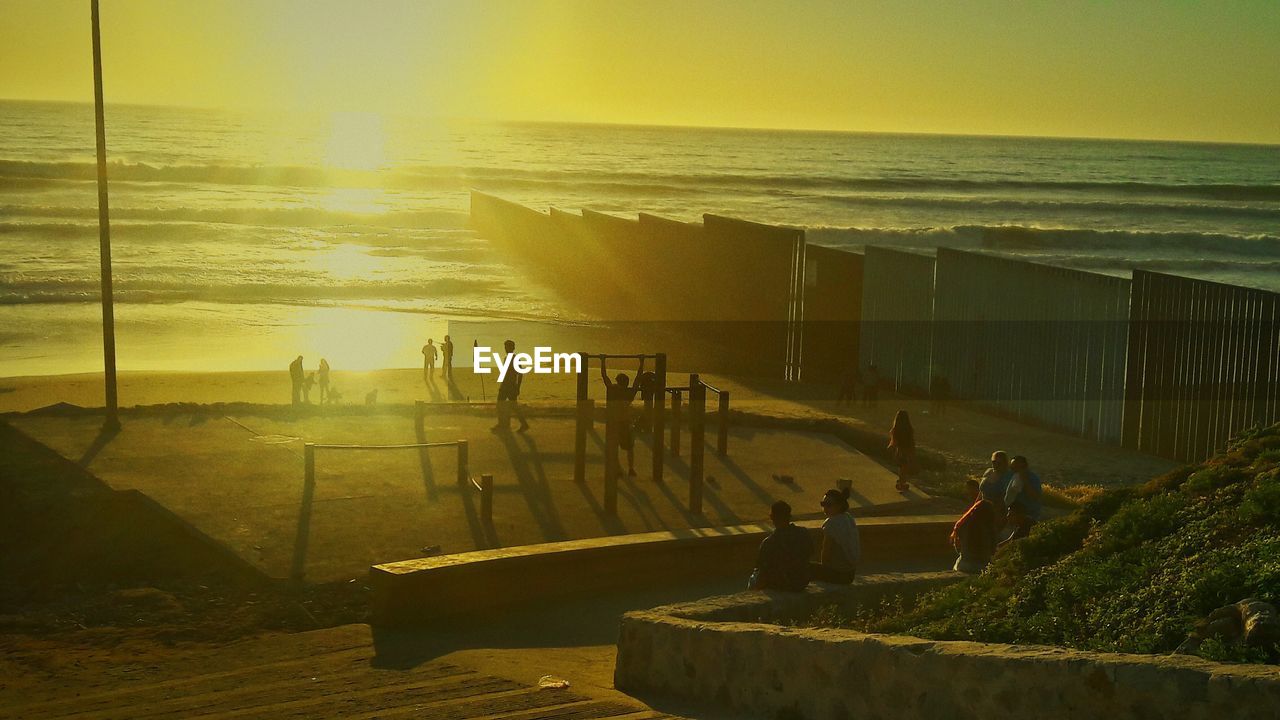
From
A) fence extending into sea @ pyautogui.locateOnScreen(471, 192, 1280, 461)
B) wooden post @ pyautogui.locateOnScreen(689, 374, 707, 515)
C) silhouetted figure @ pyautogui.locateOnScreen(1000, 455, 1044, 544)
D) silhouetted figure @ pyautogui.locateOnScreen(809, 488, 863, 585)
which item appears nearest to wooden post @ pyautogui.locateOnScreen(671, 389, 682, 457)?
wooden post @ pyautogui.locateOnScreen(689, 374, 707, 515)

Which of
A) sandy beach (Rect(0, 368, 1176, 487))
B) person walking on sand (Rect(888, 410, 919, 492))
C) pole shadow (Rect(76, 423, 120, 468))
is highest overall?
person walking on sand (Rect(888, 410, 919, 492))

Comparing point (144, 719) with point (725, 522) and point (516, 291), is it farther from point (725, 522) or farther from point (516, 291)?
point (516, 291)

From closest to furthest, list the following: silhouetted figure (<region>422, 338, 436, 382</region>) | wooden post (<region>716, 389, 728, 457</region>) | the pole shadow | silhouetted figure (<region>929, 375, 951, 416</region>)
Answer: the pole shadow → wooden post (<region>716, 389, 728, 457</region>) → silhouetted figure (<region>929, 375, 951, 416</region>) → silhouetted figure (<region>422, 338, 436, 382</region>)

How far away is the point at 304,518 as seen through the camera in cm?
1330

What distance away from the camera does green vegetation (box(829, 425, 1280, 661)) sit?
6367 mm

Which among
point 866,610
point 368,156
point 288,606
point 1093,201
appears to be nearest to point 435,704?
point 866,610

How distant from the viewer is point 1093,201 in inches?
3602

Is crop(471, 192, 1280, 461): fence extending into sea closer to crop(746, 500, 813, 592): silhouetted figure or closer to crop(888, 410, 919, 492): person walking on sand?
crop(888, 410, 919, 492): person walking on sand

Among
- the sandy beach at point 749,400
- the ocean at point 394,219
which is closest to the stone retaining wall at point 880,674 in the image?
the sandy beach at point 749,400

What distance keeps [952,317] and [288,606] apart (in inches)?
600

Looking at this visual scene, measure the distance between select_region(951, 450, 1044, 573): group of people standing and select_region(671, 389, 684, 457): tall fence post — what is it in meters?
4.91

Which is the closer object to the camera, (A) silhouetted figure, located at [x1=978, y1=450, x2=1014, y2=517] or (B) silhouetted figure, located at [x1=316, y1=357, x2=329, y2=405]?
(A) silhouetted figure, located at [x1=978, y1=450, x2=1014, y2=517]

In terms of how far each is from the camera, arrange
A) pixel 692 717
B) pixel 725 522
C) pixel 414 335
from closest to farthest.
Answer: pixel 692 717
pixel 725 522
pixel 414 335

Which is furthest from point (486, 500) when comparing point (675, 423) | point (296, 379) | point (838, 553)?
point (296, 379)
